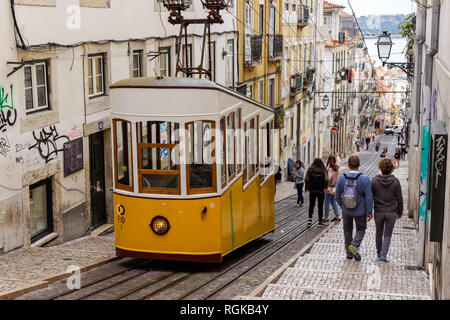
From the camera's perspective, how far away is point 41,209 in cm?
1174

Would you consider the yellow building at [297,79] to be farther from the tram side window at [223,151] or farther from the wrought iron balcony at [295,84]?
the tram side window at [223,151]

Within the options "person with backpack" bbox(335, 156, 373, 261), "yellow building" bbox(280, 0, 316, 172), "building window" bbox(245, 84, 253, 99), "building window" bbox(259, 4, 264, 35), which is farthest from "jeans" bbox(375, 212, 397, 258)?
"yellow building" bbox(280, 0, 316, 172)

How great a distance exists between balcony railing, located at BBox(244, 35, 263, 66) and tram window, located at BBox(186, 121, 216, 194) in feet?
55.2

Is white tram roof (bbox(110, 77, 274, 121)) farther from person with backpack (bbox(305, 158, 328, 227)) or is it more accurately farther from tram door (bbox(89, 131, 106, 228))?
person with backpack (bbox(305, 158, 328, 227))

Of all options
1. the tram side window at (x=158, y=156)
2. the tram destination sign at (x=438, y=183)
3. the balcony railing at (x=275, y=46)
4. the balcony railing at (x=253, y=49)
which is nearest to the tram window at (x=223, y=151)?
the tram side window at (x=158, y=156)

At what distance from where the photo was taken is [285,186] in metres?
29.0

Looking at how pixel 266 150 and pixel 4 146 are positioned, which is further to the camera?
pixel 266 150

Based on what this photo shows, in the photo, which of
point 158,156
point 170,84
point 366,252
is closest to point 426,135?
point 366,252

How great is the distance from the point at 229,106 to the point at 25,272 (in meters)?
3.48

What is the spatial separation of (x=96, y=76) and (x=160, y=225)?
5.78 meters

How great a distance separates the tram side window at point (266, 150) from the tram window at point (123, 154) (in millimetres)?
3103

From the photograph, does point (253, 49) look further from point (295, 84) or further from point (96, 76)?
point (96, 76)
